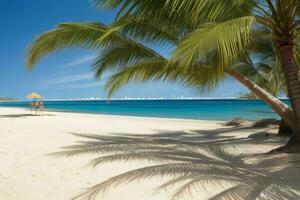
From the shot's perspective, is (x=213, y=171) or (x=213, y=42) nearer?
(x=213, y=42)

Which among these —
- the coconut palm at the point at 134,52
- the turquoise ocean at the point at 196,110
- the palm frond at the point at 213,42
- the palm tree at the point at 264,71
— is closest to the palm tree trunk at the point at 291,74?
the coconut palm at the point at 134,52

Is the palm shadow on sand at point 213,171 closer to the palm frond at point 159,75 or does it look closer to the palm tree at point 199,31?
the palm tree at point 199,31

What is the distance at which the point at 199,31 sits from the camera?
365 cm

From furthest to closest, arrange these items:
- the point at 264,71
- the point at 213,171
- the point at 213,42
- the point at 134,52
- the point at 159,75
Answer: the point at 264,71
the point at 159,75
the point at 134,52
the point at 213,171
the point at 213,42

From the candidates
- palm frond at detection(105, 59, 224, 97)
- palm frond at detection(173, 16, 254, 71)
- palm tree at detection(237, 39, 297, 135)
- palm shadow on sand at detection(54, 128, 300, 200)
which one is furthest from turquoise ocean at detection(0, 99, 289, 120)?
palm tree at detection(237, 39, 297, 135)

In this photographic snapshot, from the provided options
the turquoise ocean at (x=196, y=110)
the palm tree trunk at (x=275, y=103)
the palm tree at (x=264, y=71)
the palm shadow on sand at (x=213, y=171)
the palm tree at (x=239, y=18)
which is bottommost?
the palm shadow on sand at (x=213, y=171)

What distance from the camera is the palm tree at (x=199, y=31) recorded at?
3.47 m

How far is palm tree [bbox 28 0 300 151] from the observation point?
3475 millimetres

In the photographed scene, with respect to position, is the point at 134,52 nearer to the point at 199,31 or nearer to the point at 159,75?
the point at 159,75

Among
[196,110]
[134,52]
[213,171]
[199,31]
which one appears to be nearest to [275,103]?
[213,171]

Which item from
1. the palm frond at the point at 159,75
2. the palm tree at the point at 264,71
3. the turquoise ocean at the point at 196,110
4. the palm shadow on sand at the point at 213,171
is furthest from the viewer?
the turquoise ocean at the point at 196,110

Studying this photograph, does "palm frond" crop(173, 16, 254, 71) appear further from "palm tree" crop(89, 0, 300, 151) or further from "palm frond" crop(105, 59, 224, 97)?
"palm frond" crop(105, 59, 224, 97)

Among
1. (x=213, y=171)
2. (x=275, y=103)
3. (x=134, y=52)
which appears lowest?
(x=213, y=171)

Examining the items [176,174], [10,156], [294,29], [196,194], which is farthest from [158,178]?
[294,29]
